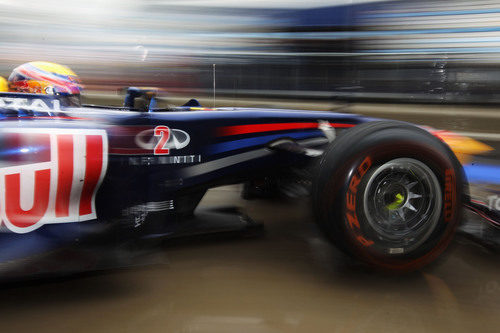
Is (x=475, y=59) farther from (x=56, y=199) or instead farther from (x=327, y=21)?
(x=56, y=199)

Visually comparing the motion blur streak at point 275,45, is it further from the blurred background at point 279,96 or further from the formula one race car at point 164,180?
the formula one race car at point 164,180

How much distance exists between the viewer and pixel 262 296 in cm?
184

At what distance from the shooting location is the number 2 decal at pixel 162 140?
1973mm

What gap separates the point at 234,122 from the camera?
85.0 inches

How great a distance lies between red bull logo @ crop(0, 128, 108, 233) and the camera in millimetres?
1670

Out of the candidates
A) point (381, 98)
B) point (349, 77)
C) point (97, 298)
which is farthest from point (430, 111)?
point (97, 298)

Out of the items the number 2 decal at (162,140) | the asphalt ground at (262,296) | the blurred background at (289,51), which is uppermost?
the blurred background at (289,51)

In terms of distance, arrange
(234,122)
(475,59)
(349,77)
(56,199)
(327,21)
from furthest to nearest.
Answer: (327,21), (349,77), (475,59), (234,122), (56,199)

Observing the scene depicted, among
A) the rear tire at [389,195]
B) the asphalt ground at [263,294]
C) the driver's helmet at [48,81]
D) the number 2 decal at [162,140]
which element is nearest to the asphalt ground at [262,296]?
the asphalt ground at [263,294]

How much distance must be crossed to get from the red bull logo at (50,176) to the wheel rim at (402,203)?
120 cm

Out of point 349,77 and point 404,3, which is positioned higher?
point 404,3

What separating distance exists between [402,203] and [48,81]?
2.04 m

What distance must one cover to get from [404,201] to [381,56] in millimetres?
4013

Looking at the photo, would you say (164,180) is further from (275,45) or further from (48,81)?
(275,45)
